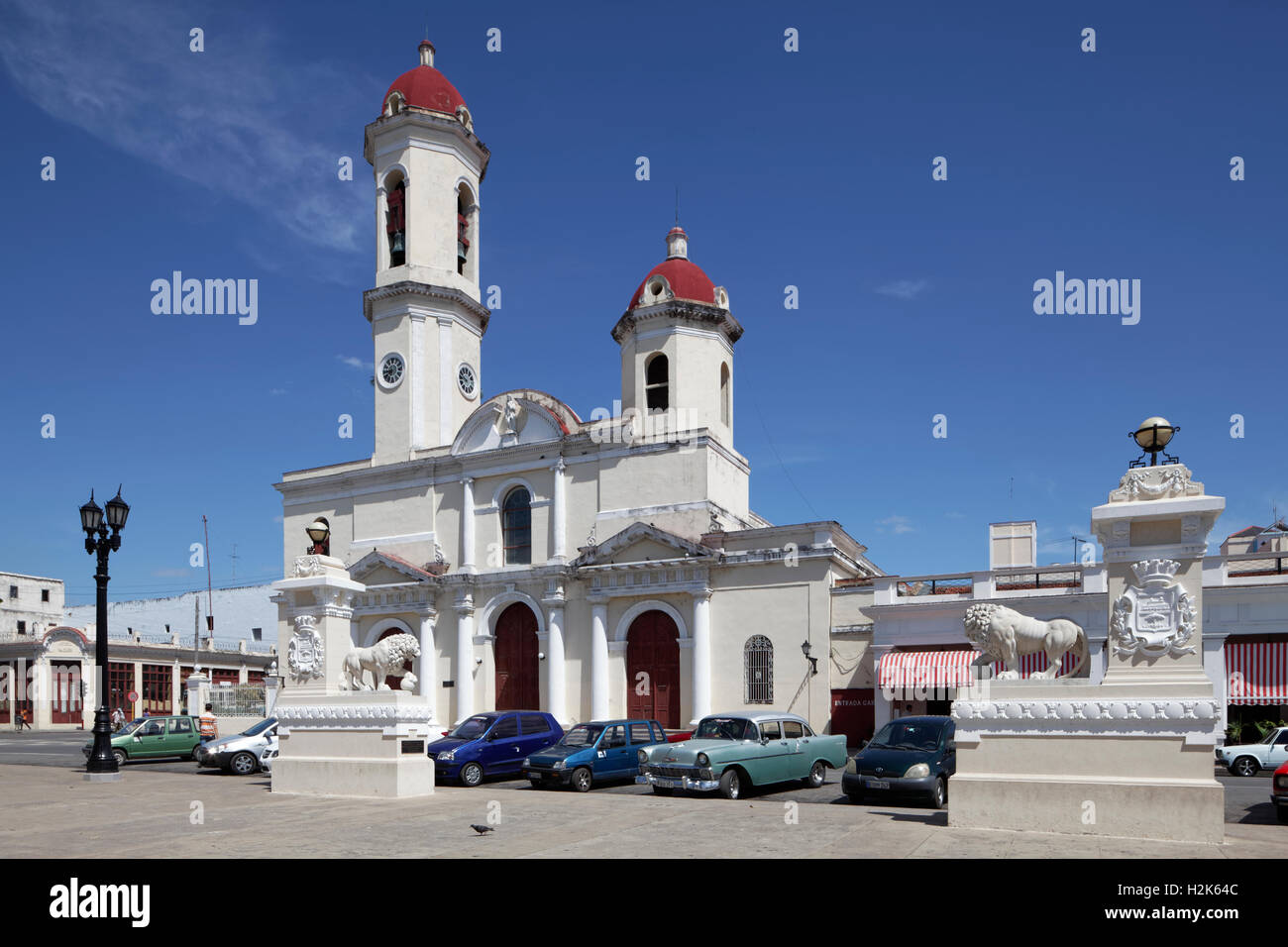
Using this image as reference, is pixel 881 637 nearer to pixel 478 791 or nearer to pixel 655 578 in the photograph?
pixel 655 578

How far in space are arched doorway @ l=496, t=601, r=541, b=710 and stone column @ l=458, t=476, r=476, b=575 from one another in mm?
2098

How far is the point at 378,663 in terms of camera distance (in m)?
16.2

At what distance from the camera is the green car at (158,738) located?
26.6 metres

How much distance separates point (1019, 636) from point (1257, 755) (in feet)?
41.5

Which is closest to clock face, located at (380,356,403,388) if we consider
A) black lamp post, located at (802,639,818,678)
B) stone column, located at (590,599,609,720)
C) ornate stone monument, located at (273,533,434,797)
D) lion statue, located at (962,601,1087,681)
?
stone column, located at (590,599,609,720)

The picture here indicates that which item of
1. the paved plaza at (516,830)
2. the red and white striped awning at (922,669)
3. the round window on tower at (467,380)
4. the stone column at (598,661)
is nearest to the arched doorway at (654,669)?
the stone column at (598,661)

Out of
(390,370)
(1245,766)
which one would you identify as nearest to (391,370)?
(390,370)

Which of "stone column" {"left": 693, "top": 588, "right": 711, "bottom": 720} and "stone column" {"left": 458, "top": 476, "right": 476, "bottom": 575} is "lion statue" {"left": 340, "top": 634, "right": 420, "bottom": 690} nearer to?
"stone column" {"left": 693, "top": 588, "right": 711, "bottom": 720}

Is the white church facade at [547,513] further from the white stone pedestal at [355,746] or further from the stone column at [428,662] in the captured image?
the white stone pedestal at [355,746]

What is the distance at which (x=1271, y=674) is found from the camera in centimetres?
2291

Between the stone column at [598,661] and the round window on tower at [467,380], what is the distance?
1011cm

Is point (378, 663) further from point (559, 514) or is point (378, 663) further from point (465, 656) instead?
point (465, 656)

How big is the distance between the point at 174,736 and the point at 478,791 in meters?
14.3
